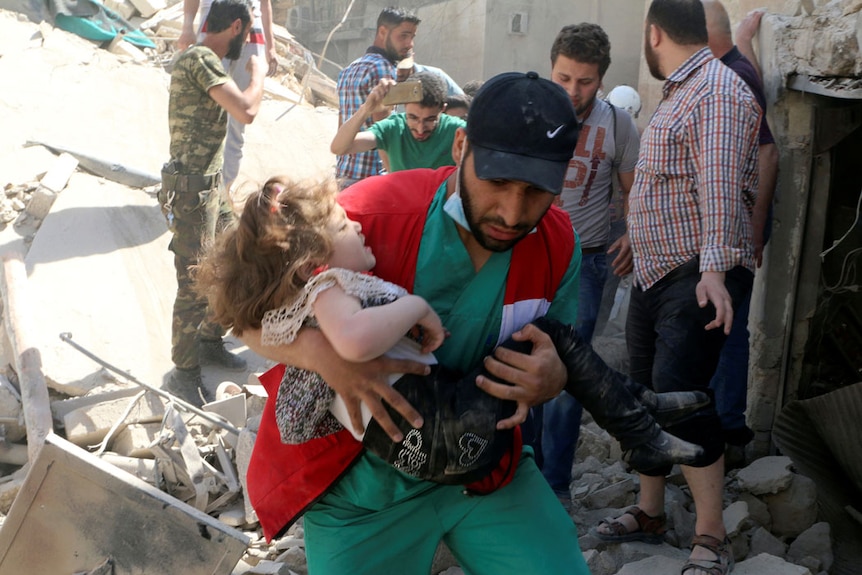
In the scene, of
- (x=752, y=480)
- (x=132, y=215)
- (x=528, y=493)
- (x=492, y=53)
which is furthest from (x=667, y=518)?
(x=492, y=53)

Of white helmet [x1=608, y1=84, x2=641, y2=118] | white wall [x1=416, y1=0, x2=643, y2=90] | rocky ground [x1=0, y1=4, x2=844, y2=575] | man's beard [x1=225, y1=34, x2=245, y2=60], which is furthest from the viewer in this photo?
white wall [x1=416, y1=0, x2=643, y2=90]

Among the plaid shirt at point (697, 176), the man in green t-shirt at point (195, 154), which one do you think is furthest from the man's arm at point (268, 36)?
the plaid shirt at point (697, 176)

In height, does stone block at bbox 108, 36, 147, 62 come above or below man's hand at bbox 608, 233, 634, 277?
below

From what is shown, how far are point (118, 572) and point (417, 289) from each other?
176 centimetres

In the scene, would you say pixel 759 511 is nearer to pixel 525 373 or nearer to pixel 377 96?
pixel 525 373

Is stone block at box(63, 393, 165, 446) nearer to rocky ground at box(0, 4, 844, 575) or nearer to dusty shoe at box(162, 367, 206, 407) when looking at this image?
rocky ground at box(0, 4, 844, 575)

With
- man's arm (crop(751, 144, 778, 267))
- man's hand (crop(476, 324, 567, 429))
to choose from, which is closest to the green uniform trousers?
man's hand (crop(476, 324, 567, 429))

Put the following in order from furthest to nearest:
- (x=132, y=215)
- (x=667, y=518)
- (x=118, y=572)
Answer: (x=132, y=215)
(x=667, y=518)
(x=118, y=572)

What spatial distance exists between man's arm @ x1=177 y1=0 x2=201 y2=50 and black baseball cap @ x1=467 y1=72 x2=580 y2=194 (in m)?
5.59

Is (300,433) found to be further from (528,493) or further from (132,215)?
(132,215)

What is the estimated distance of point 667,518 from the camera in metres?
4.15

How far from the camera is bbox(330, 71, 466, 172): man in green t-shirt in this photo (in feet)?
15.7

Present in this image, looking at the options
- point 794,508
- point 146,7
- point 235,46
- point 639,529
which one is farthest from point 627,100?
point 146,7

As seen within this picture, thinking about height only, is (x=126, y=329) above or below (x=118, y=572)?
below
